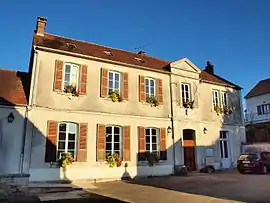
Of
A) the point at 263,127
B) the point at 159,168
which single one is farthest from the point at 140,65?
the point at 263,127

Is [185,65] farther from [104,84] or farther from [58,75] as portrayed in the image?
[58,75]

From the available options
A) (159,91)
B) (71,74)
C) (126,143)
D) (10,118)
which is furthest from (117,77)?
(10,118)

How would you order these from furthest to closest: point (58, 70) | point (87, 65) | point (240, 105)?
point (240, 105) < point (87, 65) < point (58, 70)

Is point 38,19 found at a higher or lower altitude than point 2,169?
higher

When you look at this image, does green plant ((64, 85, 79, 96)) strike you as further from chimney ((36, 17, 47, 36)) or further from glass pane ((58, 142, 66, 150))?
chimney ((36, 17, 47, 36))

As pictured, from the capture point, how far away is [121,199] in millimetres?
7508

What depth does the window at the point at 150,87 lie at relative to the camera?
14.3 meters

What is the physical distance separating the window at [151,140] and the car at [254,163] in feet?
15.3

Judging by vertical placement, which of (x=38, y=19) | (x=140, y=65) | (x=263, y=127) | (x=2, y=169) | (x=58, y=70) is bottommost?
(x=2, y=169)

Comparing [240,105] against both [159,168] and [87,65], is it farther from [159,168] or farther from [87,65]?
[87,65]

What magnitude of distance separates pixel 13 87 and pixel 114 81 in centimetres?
473

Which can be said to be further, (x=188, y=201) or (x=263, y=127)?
(x=263, y=127)

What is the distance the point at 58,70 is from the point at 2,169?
4704mm

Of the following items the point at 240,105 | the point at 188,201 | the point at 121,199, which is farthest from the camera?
the point at 240,105
